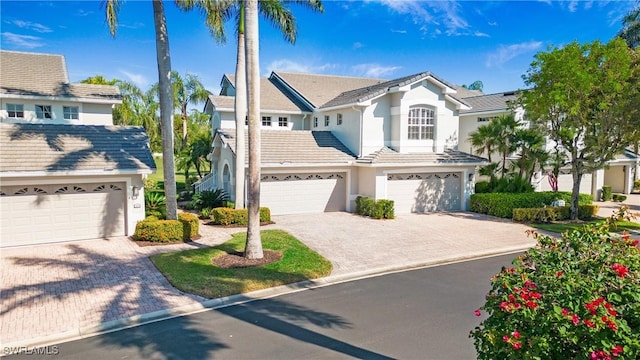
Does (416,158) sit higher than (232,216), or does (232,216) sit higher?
(416,158)

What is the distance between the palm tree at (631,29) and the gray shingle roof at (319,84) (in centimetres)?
1881

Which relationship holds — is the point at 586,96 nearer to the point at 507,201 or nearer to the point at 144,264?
the point at 507,201

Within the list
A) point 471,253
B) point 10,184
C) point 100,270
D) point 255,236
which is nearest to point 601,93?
point 471,253

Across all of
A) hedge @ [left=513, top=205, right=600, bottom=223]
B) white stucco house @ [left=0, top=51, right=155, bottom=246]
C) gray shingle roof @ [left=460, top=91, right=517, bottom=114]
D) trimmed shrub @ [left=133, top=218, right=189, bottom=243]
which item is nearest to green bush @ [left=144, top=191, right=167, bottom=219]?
white stucco house @ [left=0, top=51, right=155, bottom=246]

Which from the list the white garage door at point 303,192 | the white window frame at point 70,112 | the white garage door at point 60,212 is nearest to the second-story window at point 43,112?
the white window frame at point 70,112

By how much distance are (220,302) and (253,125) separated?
5252 mm

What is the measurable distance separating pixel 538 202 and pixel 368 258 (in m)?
12.4

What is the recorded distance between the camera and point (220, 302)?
30.0 ft

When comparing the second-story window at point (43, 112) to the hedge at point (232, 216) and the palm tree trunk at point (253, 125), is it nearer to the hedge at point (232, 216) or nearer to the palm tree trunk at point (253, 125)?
the hedge at point (232, 216)

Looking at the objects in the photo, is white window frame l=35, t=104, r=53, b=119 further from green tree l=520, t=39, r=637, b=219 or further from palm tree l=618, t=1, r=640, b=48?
palm tree l=618, t=1, r=640, b=48

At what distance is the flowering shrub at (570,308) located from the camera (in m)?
3.77

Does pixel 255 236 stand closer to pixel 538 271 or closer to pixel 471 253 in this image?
pixel 471 253

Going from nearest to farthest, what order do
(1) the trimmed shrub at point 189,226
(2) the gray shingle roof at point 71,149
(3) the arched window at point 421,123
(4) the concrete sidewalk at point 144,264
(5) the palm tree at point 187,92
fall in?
1. (4) the concrete sidewalk at point 144,264
2. (2) the gray shingle roof at point 71,149
3. (1) the trimmed shrub at point 189,226
4. (3) the arched window at point 421,123
5. (5) the palm tree at point 187,92

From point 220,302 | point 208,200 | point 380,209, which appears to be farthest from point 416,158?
point 220,302
